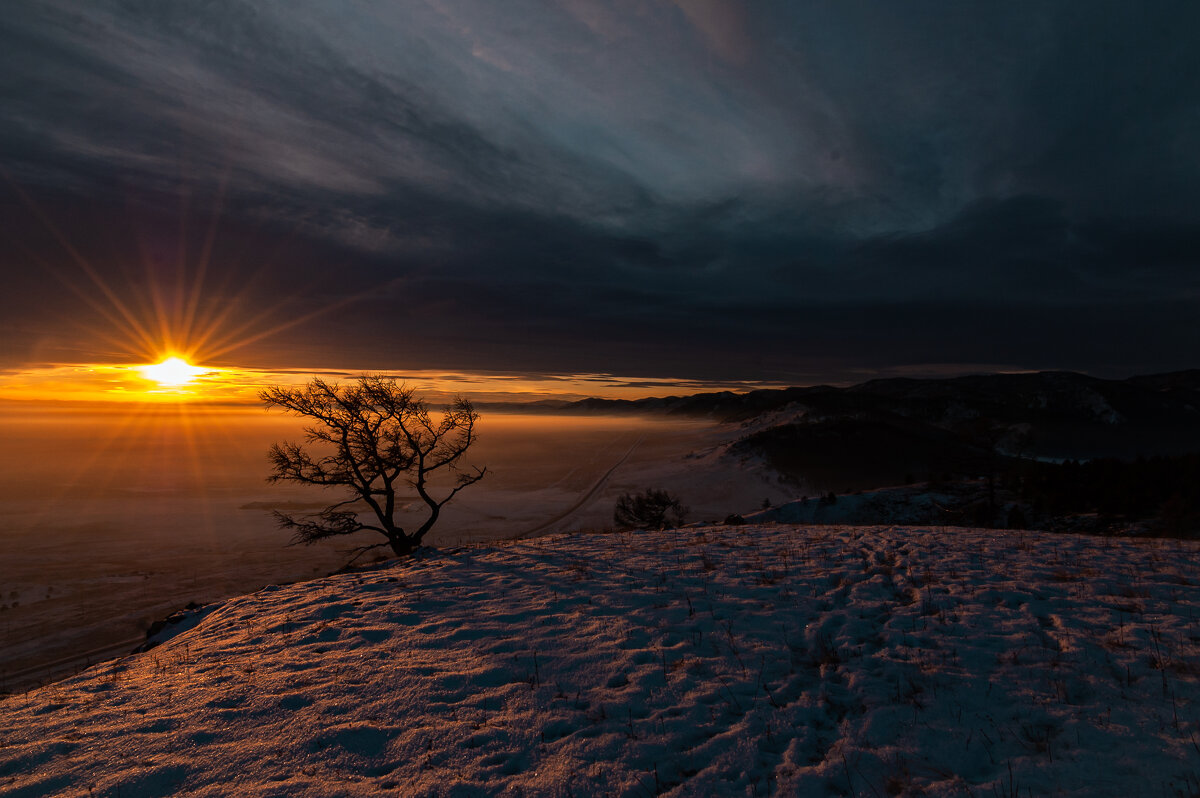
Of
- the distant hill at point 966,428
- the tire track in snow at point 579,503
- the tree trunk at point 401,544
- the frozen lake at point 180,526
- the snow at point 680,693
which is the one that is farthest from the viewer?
the distant hill at point 966,428

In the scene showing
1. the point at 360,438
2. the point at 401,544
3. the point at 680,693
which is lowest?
the point at 401,544

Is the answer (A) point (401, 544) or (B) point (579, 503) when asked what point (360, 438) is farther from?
(B) point (579, 503)

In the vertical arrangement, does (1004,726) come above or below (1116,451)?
above

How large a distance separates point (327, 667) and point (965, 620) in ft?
33.8

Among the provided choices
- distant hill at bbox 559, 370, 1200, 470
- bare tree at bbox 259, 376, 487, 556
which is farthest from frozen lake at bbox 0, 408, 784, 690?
distant hill at bbox 559, 370, 1200, 470

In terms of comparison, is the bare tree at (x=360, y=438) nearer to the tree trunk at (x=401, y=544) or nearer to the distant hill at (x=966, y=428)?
the tree trunk at (x=401, y=544)

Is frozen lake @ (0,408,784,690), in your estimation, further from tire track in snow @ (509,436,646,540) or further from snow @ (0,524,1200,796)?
snow @ (0,524,1200,796)

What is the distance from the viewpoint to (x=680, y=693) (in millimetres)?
6137

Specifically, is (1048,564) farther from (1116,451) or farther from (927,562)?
(1116,451)

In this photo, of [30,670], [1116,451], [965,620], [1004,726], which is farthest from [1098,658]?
[1116,451]

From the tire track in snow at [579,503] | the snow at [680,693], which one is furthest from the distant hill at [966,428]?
the snow at [680,693]

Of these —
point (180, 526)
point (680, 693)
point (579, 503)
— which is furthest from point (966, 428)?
point (180, 526)

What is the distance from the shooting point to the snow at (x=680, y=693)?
470cm

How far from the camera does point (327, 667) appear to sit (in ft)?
24.7
